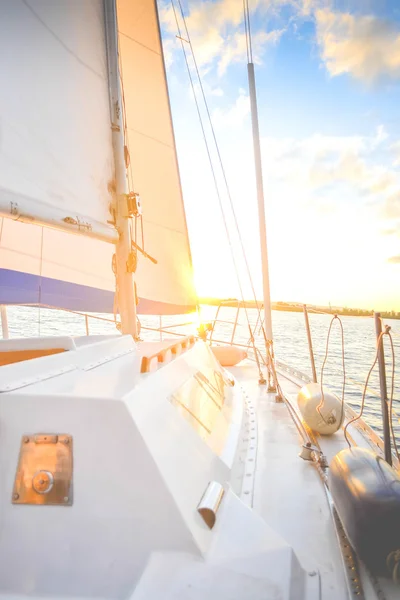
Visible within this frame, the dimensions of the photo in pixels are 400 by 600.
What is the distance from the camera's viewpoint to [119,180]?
401 cm

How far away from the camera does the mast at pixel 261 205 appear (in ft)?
18.5

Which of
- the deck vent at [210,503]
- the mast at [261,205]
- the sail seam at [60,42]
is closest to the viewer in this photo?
the deck vent at [210,503]

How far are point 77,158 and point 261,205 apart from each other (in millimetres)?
3259

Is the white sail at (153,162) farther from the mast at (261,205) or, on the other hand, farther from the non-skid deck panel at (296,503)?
the non-skid deck panel at (296,503)

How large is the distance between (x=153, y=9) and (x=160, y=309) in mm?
4833

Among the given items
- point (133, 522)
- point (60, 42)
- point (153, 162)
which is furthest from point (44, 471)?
point (153, 162)

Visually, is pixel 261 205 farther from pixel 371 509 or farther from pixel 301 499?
pixel 371 509

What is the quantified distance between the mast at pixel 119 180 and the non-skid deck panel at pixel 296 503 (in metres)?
1.91

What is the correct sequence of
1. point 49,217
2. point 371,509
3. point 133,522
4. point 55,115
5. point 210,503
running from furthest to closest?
point 55,115, point 49,217, point 371,509, point 210,503, point 133,522

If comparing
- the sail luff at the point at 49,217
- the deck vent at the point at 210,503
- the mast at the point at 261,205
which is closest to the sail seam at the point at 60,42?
the sail luff at the point at 49,217

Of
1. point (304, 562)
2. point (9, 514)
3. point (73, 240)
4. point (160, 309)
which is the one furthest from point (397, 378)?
point (9, 514)

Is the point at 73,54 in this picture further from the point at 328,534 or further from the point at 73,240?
the point at 328,534

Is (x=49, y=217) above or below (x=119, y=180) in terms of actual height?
below

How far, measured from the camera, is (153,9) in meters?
5.96
